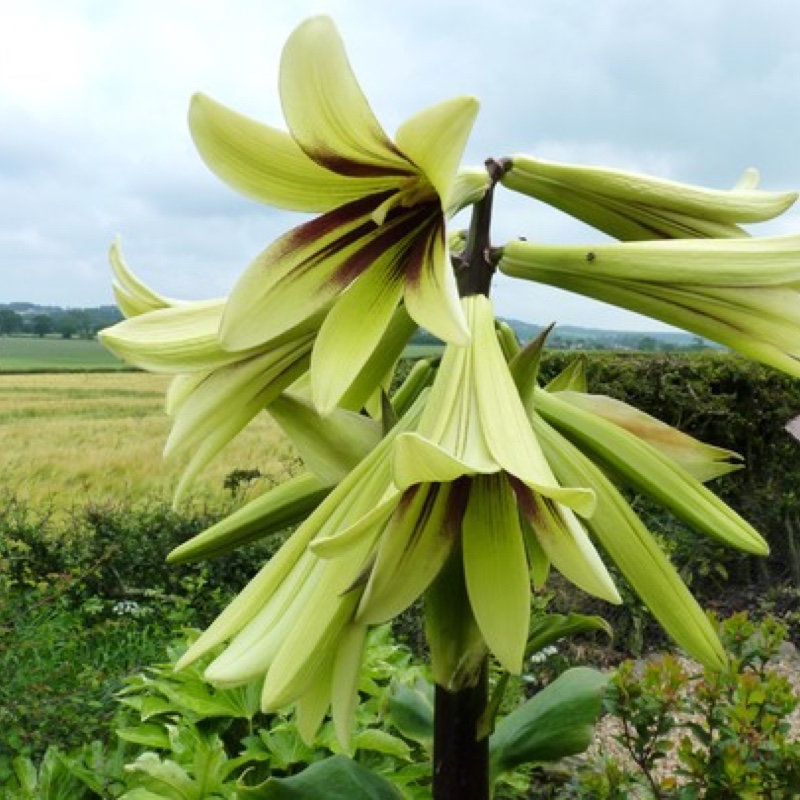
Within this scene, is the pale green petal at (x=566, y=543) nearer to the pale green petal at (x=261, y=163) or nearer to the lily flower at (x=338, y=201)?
the lily flower at (x=338, y=201)

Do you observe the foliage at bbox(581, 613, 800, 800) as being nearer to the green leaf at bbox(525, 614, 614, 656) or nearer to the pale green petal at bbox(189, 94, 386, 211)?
the green leaf at bbox(525, 614, 614, 656)

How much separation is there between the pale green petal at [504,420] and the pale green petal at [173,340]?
203mm

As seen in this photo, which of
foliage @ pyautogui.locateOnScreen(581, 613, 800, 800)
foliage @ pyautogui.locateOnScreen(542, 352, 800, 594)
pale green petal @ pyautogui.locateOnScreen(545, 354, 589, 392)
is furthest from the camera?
foliage @ pyautogui.locateOnScreen(542, 352, 800, 594)

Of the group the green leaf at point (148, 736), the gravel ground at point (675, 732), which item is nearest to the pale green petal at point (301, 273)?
Result: the green leaf at point (148, 736)

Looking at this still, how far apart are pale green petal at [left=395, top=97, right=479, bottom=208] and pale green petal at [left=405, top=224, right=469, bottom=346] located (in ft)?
0.17

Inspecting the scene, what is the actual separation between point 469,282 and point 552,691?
581mm

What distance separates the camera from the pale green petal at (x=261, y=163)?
2.49 ft

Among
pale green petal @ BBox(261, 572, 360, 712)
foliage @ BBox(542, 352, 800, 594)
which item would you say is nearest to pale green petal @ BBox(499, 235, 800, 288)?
pale green petal @ BBox(261, 572, 360, 712)

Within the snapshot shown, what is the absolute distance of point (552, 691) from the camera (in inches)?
49.0

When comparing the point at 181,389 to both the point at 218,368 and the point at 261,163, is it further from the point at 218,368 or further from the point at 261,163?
the point at 261,163

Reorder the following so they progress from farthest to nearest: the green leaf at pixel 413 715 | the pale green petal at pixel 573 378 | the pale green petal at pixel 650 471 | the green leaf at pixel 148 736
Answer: the green leaf at pixel 148 736 → the green leaf at pixel 413 715 → the pale green petal at pixel 573 378 → the pale green petal at pixel 650 471

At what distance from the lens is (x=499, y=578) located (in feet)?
2.55

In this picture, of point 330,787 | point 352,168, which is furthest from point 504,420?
point 330,787

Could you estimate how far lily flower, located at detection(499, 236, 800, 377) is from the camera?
2.77 feet
